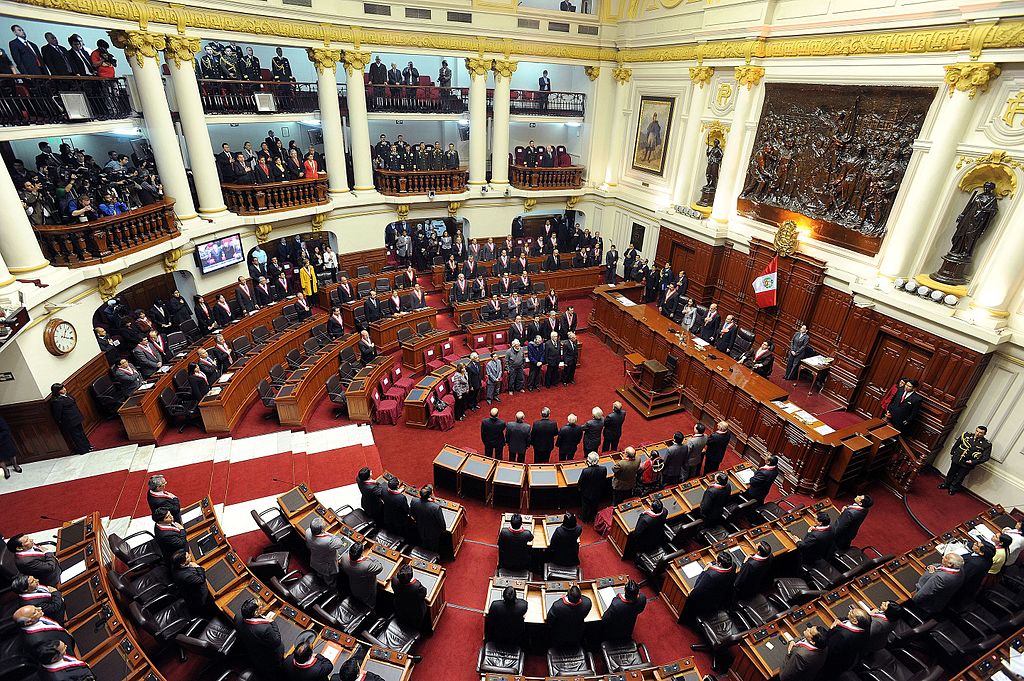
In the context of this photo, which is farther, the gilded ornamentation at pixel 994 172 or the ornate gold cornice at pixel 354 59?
the ornate gold cornice at pixel 354 59

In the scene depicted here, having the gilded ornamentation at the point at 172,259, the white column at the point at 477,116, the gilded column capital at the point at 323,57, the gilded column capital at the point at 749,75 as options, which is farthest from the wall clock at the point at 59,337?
the gilded column capital at the point at 749,75

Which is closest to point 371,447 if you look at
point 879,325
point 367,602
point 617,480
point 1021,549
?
point 367,602

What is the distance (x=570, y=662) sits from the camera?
7.07 metres

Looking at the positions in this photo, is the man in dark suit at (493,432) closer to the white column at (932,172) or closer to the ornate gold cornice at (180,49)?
the white column at (932,172)

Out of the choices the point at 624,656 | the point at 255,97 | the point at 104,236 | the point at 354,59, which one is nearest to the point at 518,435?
the point at 624,656

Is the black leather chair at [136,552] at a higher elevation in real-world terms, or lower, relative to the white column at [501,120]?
lower

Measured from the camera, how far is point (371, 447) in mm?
11484

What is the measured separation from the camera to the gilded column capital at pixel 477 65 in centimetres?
1927

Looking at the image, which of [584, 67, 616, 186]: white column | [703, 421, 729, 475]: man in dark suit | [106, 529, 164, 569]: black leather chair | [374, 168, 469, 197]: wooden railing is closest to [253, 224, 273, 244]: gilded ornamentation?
[374, 168, 469, 197]: wooden railing

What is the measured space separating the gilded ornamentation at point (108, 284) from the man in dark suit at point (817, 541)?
49.1ft

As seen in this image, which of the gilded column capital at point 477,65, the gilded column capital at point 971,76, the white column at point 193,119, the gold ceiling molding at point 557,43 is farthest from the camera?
the gilded column capital at point 477,65

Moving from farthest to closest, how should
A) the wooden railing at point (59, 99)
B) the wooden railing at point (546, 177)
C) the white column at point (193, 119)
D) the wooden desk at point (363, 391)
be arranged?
the wooden railing at point (546, 177) → the white column at point (193, 119) → the wooden desk at point (363, 391) → the wooden railing at point (59, 99)

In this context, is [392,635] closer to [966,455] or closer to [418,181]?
[966,455]

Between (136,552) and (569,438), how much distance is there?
7.79 m
